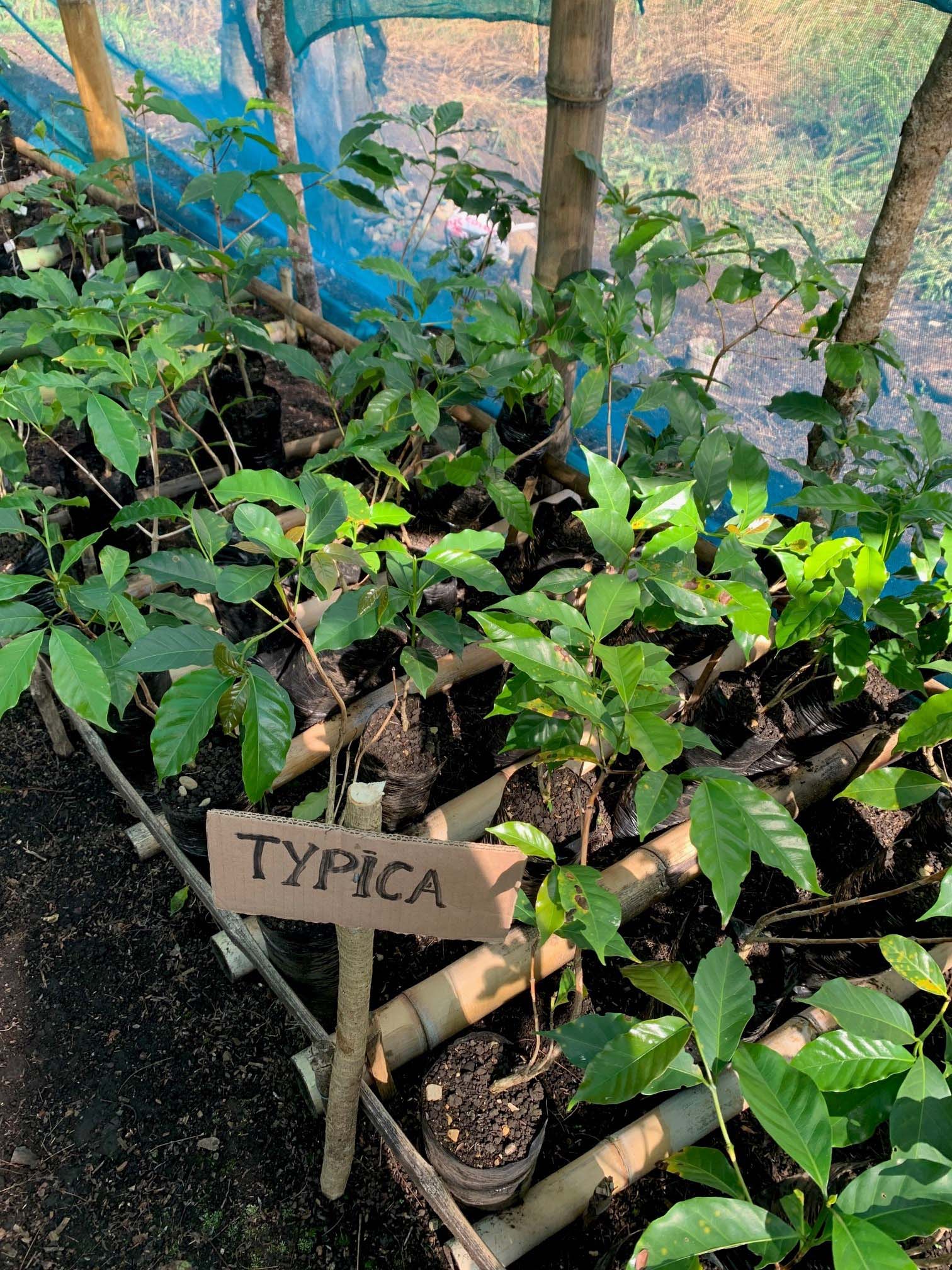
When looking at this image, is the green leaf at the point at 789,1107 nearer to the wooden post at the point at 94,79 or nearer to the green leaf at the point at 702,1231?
the green leaf at the point at 702,1231

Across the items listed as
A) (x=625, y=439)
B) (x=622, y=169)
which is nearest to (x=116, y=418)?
(x=625, y=439)

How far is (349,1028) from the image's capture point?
1.26 m

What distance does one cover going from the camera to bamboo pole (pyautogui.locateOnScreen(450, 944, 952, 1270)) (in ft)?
4.43

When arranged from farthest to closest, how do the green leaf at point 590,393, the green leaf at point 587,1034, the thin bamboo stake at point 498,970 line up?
the green leaf at point 590,393 → the thin bamboo stake at point 498,970 → the green leaf at point 587,1034

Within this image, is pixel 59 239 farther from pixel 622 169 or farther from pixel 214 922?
pixel 214 922

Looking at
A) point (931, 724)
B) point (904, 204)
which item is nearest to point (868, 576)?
point (931, 724)

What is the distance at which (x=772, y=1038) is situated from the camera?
4.81 ft

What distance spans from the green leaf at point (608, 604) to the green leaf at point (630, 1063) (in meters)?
0.43

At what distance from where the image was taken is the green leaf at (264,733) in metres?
1.09

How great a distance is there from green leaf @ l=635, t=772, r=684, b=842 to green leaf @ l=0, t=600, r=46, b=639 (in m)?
0.87

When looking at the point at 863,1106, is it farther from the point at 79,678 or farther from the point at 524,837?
the point at 79,678

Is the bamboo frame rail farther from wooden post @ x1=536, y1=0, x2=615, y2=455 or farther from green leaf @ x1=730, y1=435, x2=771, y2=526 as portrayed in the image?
wooden post @ x1=536, y1=0, x2=615, y2=455

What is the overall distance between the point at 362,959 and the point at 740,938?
770 mm

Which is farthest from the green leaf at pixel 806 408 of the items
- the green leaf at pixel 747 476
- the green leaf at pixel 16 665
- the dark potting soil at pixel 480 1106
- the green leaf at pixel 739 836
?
the green leaf at pixel 16 665
